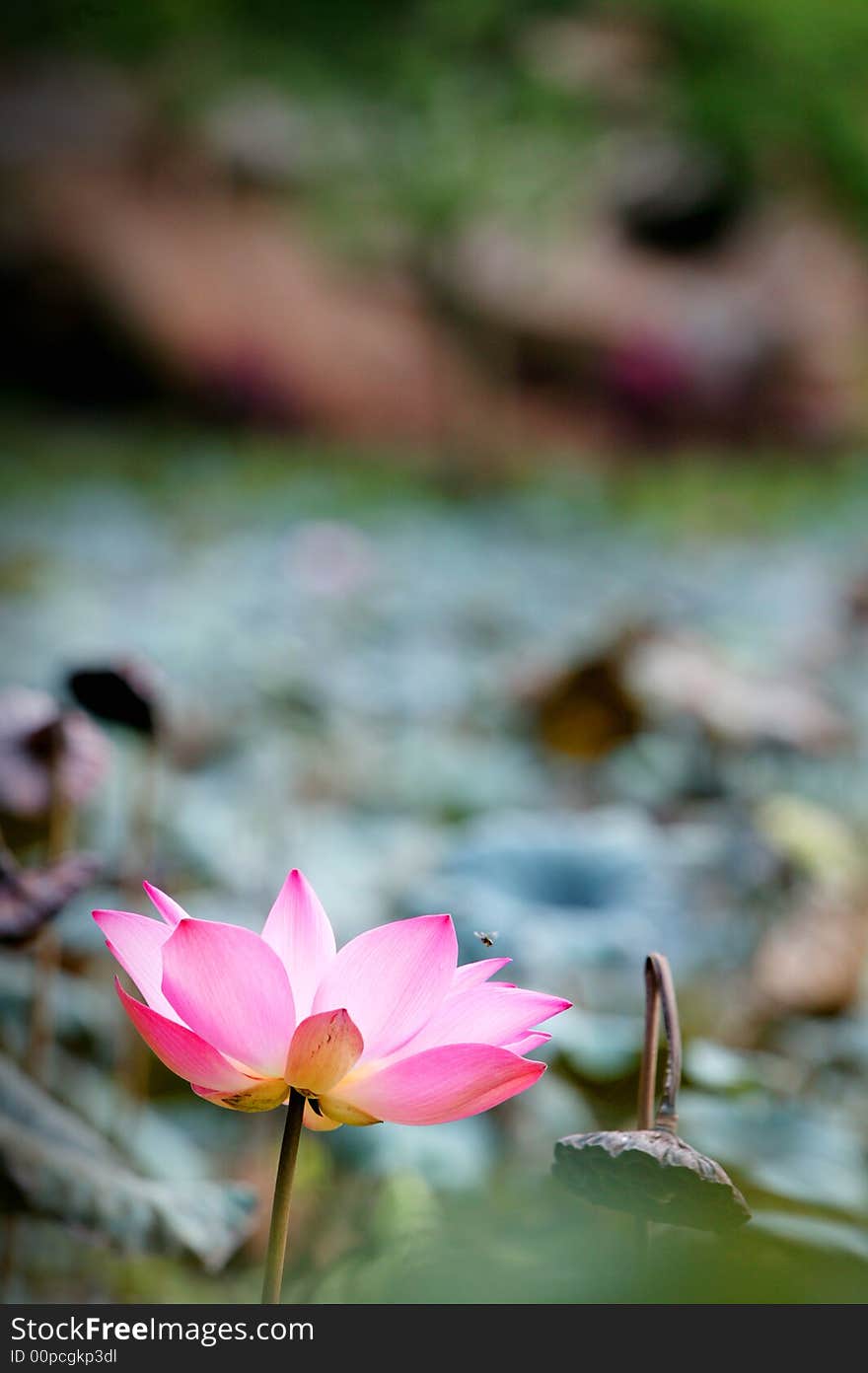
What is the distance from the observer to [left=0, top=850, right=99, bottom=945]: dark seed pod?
11.3 inches

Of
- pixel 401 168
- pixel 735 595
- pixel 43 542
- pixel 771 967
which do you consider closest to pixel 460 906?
pixel 771 967

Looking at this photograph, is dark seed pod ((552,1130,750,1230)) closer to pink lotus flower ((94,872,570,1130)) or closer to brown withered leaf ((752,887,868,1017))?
pink lotus flower ((94,872,570,1130))

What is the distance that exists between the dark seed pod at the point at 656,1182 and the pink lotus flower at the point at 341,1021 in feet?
0.05

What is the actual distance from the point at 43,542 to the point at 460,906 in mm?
1985

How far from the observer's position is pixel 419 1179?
409 millimetres

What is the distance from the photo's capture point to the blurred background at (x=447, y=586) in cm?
38

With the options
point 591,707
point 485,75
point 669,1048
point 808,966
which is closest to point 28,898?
point 669,1048

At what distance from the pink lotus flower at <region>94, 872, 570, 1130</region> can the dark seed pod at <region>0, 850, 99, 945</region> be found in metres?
0.13

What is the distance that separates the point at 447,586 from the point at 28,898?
5.50 feet

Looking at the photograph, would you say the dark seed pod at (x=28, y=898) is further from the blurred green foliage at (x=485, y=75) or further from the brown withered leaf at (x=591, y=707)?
the blurred green foliage at (x=485, y=75)

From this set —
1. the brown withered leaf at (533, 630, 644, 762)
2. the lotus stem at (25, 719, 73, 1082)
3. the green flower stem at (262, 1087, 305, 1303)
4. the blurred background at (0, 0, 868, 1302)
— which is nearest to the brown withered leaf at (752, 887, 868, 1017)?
the blurred background at (0, 0, 868, 1302)

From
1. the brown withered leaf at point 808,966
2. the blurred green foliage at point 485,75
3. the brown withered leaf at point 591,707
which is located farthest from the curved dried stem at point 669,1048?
the blurred green foliage at point 485,75

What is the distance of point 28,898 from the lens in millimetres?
290
